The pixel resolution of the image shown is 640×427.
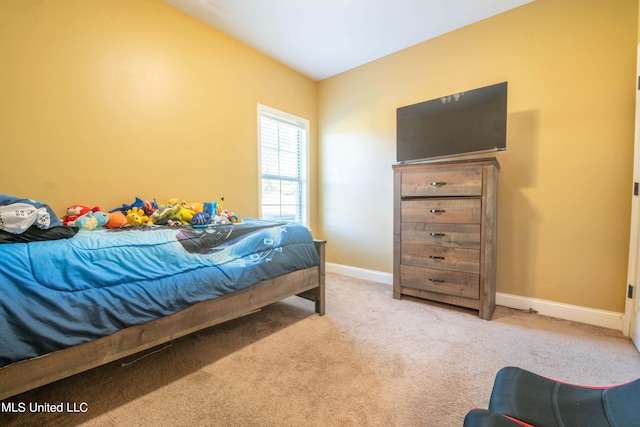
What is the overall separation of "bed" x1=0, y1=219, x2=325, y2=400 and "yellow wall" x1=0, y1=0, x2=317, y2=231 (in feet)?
2.63

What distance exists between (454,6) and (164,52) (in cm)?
247

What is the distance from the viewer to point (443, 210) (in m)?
2.26

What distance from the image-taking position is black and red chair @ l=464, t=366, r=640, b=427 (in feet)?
2.24

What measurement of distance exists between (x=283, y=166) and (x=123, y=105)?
5.45ft

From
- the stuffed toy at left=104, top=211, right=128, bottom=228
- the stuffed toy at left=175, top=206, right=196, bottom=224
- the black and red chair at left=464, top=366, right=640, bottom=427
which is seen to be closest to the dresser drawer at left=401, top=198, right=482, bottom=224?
the black and red chair at left=464, top=366, right=640, bottom=427

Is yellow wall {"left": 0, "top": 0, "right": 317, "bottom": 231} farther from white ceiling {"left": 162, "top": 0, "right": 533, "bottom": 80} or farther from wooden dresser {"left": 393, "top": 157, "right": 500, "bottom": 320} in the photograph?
wooden dresser {"left": 393, "top": 157, "right": 500, "bottom": 320}

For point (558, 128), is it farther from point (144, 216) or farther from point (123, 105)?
point (123, 105)

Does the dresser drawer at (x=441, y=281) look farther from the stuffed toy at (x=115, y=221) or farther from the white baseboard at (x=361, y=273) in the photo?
the stuffed toy at (x=115, y=221)

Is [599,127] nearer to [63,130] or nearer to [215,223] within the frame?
[215,223]

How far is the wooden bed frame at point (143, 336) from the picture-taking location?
96cm

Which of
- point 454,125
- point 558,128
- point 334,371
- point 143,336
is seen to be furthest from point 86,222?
point 558,128

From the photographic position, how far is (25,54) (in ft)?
5.44

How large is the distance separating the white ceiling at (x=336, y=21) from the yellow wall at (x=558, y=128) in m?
0.19

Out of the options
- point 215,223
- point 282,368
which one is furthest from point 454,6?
point 282,368
